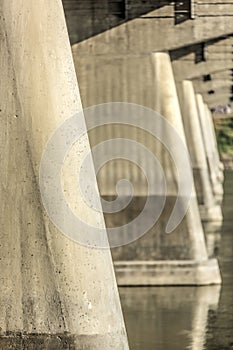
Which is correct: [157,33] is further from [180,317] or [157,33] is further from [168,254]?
[180,317]

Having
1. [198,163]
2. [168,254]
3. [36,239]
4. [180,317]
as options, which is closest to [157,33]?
[168,254]

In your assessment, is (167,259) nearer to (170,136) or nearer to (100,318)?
(170,136)

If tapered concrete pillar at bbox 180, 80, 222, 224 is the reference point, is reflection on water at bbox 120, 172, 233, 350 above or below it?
above

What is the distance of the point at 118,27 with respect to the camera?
2616cm

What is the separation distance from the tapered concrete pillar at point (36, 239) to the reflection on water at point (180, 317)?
23.6ft

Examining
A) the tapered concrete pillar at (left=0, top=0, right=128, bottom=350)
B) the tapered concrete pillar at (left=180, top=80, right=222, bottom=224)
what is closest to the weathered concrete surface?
the tapered concrete pillar at (left=0, top=0, right=128, bottom=350)

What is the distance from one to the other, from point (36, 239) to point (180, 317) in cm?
1073

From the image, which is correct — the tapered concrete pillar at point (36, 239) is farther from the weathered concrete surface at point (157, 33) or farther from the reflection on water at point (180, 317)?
the weathered concrete surface at point (157, 33)

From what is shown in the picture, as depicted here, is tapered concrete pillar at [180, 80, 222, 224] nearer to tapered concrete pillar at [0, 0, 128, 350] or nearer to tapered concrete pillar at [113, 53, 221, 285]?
tapered concrete pillar at [113, 53, 221, 285]

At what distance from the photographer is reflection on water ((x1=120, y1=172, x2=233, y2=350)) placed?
2062cm

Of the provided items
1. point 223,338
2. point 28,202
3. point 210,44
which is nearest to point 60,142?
point 28,202

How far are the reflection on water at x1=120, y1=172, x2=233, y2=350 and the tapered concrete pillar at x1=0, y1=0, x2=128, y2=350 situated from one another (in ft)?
23.6

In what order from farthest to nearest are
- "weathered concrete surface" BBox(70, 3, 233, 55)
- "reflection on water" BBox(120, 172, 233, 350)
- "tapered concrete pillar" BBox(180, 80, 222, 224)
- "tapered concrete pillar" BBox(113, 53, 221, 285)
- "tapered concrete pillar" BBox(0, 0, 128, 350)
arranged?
1. "tapered concrete pillar" BBox(180, 80, 222, 224)
2. "weathered concrete surface" BBox(70, 3, 233, 55)
3. "tapered concrete pillar" BBox(113, 53, 221, 285)
4. "reflection on water" BBox(120, 172, 233, 350)
5. "tapered concrete pillar" BBox(0, 0, 128, 350)

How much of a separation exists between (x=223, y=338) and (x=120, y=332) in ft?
26.4
